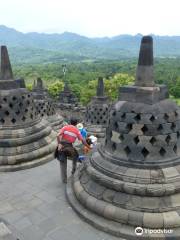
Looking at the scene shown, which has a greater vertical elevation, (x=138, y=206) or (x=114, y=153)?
(x=114, y=153)

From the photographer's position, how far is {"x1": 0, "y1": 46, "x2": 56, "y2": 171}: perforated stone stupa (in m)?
A: 8.27

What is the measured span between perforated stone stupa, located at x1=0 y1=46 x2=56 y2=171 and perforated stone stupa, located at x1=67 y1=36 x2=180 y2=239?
2.85 m

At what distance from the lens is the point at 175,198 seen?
534 cm

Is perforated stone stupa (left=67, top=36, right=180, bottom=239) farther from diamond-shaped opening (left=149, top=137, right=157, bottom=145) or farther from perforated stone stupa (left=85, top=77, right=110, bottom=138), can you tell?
perforated stone stupa (left=85, top=77, right=110, bottom=138)

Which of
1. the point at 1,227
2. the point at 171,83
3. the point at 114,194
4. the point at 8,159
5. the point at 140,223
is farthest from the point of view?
the point at 171,83

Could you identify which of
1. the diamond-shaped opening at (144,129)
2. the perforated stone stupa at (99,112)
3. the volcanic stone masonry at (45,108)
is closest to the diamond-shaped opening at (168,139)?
the diamond-shaped opening at (144,129)

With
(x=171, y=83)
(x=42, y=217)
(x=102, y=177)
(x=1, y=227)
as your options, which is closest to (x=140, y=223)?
(x=102, y=177)

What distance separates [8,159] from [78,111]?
18.4 metres

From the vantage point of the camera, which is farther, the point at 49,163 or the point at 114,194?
the point at 49,163

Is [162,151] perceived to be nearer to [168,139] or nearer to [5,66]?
[168,139]

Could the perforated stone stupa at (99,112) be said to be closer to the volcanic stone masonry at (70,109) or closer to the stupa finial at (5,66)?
the volcanic stone masonry at (70,109)

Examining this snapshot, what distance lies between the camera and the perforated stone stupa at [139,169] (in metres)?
5.17

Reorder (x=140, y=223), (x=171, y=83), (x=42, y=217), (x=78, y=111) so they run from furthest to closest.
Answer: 1. (x=171, y=83)
2. (x=78, y=111)
3. (x=42, y=217)
4. (x=140, y=223)

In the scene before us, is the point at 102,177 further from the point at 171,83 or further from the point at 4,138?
the point at 171,83
